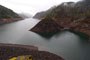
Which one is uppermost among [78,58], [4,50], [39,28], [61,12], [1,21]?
[61,12]

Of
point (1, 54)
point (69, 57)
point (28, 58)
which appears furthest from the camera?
point (69, 57)

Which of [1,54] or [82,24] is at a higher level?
[82,24]

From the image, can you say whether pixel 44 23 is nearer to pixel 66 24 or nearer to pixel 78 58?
pixel 66 24

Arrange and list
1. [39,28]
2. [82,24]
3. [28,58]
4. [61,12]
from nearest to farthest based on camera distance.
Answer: [28,58], [39,28], [82,24], [61,12]

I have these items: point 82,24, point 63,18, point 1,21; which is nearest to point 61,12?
point 63,18

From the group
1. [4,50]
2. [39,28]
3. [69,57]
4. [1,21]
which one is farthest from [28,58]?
[1,21]

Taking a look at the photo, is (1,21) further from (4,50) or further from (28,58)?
(28,58)

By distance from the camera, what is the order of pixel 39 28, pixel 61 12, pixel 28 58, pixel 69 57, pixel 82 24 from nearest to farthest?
pixel 28 58 → pixel 69 57 → pixel 39 28 → pixel 82 24 → pixel 61 12

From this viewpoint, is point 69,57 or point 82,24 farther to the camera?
point 82,24

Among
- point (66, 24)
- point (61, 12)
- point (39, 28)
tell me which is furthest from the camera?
point (61, 12)
